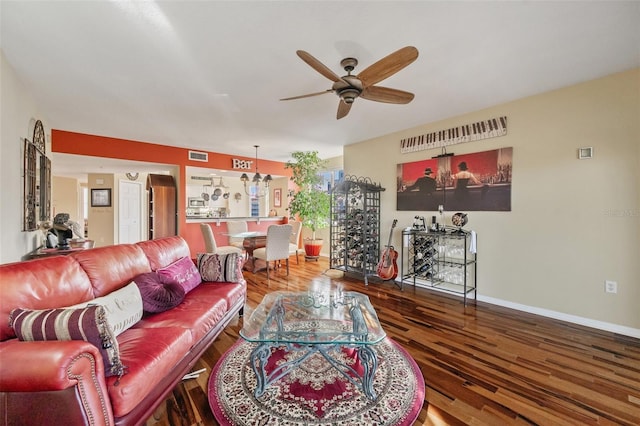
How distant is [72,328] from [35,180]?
2.78 m

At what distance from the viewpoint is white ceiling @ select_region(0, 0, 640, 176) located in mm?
1737

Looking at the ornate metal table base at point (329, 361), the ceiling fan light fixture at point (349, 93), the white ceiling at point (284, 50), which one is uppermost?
the white ceiling at point (284, 50)

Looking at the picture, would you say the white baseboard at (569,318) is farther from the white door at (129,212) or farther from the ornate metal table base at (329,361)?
the white door at (129,212)

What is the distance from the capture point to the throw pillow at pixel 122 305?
1589mm

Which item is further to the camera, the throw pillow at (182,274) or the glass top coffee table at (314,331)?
the throw pillow at (182,274)

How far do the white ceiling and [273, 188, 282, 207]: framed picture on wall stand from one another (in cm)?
451

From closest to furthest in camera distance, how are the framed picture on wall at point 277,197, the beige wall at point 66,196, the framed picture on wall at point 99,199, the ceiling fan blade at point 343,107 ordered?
the ceiling fan blade at point 343,107, the framed picture on wall at point 99,199, the beige wall at point 66,196, the framed picture on wall at point 277,197

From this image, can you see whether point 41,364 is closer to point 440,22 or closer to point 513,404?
point 513,404

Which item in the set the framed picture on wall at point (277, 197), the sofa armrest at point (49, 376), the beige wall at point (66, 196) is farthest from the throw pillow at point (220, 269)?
the beige wall at point (66, 196)

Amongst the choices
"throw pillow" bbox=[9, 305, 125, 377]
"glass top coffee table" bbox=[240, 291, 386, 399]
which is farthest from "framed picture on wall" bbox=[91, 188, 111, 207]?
"throw pillow" bbox=[9, 305, 125, 377]

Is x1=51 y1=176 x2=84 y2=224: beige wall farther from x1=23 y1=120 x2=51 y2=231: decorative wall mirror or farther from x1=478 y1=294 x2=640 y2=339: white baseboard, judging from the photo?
x1=478 y1=294 x2=640 y2=339: white baseboard

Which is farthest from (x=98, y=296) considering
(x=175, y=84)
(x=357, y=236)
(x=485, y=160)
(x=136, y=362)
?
(x=485, y=160)

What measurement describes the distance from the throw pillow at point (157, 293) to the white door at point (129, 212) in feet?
21.1

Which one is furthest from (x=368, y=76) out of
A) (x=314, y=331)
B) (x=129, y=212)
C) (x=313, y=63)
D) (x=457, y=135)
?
(x=129, y=212)
